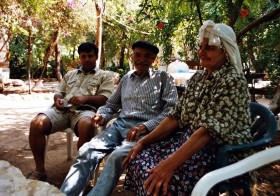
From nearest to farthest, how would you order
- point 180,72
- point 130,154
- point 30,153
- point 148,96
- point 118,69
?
point 130,154, point 148,96, point 30,153, point 180,72, point 118,69

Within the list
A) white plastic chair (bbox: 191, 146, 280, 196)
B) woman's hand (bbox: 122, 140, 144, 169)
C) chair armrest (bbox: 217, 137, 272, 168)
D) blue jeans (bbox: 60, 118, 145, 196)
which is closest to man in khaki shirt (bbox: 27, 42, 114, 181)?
blue jeans (bbox: 60, 118, 145, 196)

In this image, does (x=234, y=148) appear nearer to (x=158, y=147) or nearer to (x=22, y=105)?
(x=158, y=147)

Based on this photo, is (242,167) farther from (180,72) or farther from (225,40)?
(180,72)

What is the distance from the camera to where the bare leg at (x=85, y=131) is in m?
2.97

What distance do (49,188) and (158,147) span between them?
2.75ft

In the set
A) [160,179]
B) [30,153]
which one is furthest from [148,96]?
[30,153]


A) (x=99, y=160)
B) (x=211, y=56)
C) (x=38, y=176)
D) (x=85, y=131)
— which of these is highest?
(x=211, y=56)

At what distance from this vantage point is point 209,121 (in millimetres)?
1733

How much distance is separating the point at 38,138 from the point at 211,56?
201cm

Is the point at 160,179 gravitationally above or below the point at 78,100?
below

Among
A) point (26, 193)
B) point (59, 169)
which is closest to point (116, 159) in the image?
point (26, 193)

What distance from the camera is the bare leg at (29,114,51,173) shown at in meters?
3.09

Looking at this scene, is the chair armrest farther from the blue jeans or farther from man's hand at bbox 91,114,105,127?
man's hand at bbox 91,114,105,127

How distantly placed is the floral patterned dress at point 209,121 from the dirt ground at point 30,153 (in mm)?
1099
